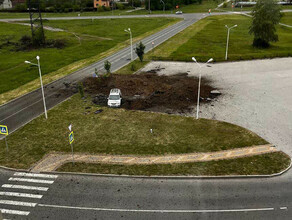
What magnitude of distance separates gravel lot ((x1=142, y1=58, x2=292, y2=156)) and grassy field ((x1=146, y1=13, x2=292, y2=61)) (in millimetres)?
3677

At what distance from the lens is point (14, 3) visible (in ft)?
498

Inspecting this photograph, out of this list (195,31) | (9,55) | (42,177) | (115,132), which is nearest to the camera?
(42,177)

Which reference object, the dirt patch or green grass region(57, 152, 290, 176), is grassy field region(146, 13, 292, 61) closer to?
the dirt patch

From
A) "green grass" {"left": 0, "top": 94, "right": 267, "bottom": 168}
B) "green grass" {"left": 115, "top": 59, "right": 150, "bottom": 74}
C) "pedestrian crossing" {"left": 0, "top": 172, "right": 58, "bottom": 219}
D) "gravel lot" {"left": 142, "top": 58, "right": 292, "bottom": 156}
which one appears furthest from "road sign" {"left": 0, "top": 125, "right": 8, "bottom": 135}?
"green grass" {"left": 115, "top": 59, "right": 150, "bottom": 74}

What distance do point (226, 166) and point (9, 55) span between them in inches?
2524

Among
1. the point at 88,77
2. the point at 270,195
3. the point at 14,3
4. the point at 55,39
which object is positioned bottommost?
the point at 270,195

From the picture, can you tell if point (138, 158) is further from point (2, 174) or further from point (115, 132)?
point (2, 174)

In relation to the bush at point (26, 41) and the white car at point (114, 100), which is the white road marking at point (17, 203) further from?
the bush at point (26, 41)

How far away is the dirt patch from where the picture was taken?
37.0m

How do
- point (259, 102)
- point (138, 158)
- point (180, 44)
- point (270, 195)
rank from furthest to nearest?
point (180, 44) < point (259, 102) < point (138, 158) < point (270, 195)

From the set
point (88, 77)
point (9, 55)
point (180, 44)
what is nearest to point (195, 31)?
point (180, 44)

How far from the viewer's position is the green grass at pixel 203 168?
22750mm

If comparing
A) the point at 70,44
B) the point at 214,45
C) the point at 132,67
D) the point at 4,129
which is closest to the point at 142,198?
the point at 4,129

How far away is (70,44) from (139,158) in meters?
61.4
